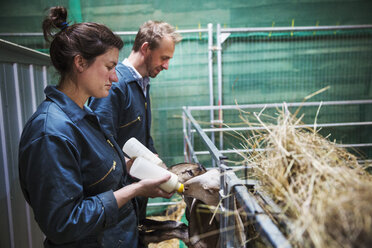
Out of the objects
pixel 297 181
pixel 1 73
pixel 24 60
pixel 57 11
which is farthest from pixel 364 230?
pixel 24 60

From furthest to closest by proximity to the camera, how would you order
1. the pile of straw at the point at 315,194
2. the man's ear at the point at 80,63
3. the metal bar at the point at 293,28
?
the metal bar at the point at 293,28 → the man's ear at the point at 80,63 → the pile of straw at the point at 315,194

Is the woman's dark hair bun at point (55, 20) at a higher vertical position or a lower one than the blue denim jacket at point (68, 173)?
higher

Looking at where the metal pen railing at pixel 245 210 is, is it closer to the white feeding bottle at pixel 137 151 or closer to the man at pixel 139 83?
the white feeding bottle at pixel 137 151

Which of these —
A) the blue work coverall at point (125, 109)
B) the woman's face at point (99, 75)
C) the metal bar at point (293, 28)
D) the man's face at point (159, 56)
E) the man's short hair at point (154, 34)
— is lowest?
the blue work coverall at point (125, 109)

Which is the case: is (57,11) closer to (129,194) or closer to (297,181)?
(129,194)

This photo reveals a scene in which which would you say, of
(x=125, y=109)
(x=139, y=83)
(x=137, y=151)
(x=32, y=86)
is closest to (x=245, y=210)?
(x=137, y=151)

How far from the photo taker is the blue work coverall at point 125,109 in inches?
53.7

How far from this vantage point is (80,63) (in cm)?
91

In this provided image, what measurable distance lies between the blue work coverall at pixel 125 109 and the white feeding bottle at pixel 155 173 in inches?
17.4

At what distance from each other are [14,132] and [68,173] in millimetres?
836

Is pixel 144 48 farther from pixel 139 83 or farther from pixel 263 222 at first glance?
pixel 263 222

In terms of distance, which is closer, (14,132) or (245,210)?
(245,210)

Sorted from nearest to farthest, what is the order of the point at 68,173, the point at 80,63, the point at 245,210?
1. the point at 245,210
2. the point at 68,173
3. the point at 80,63

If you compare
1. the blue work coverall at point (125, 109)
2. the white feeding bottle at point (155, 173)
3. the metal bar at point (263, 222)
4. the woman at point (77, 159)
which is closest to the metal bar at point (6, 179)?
the blue work coverall at point (125, 109)
